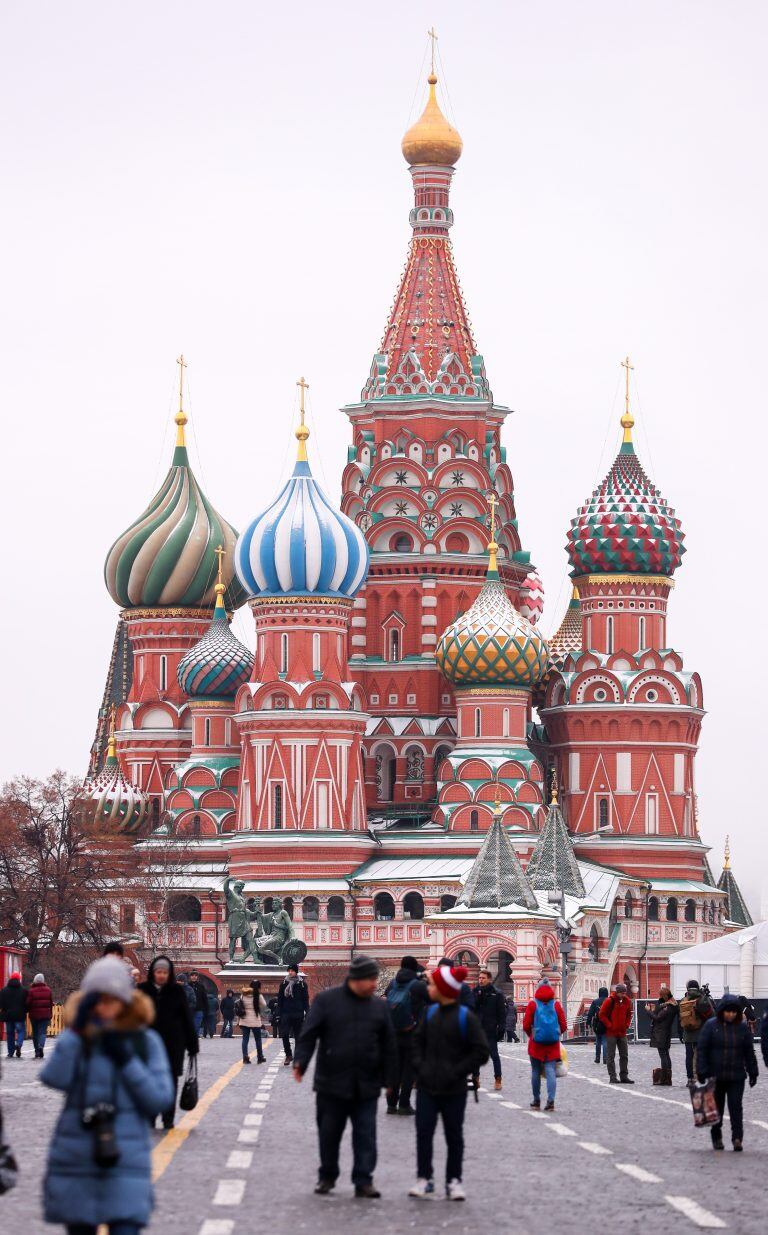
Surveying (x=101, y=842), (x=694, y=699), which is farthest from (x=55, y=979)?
(x=694, y=699)

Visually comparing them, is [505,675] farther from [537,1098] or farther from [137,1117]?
[137,1117]

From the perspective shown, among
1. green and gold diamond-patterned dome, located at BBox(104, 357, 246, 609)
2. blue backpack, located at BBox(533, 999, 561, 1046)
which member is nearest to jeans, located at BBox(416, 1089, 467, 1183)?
blue backpack, located at BBox(533, 999, 561, 1046)

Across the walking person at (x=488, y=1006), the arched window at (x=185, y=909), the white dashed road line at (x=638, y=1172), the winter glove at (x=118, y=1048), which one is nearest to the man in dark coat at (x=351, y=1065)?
the white dashed road line at (x=638, y=1172)

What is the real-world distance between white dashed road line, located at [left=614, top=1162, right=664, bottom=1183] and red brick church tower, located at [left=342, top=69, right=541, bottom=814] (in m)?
74.5

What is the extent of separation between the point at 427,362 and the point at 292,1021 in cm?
6060

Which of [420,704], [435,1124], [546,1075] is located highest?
[420,704]

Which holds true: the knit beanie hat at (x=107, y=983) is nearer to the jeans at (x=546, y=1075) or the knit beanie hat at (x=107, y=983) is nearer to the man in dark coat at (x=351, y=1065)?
the man in dark coat at (x=351, y=1065)

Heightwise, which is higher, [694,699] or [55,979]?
[694,699]

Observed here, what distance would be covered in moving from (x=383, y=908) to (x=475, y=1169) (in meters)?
69.8

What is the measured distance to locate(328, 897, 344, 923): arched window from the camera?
299 feet

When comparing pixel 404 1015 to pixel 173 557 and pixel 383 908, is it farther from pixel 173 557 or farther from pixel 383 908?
pixel 173 557

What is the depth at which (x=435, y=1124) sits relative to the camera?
19375mm

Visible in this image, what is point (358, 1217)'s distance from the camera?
703 inches

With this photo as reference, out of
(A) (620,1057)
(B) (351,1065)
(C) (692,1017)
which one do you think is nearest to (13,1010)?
(A) (620,1057)
